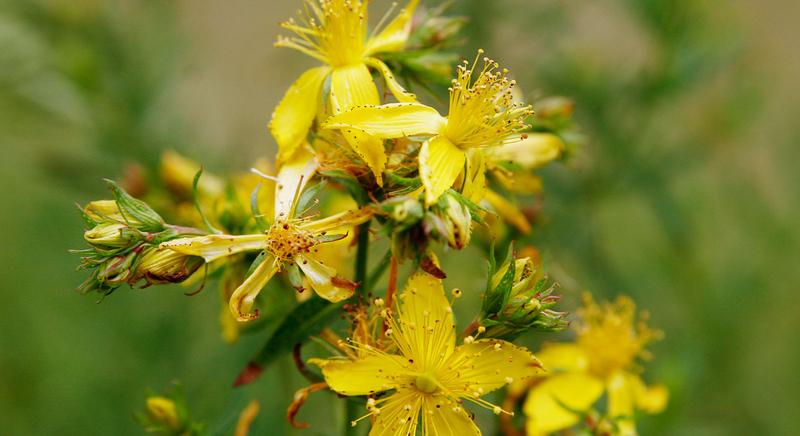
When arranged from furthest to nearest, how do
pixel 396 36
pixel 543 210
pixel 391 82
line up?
pixel 543 210 → pixel 396 36 → pixel 391 82

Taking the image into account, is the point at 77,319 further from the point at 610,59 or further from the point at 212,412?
the point at 610,59

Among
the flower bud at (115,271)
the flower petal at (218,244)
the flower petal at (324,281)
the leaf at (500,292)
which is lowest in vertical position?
the flower bud at (115,271)

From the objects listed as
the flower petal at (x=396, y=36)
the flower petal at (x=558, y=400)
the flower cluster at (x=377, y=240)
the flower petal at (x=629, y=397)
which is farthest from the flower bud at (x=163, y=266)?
the flower petal at (x=629, y=397)

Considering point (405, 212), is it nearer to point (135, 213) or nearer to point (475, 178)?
point (475, 178)

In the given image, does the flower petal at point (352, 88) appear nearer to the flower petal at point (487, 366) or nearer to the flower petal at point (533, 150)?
the flower petal at point (533, 150)

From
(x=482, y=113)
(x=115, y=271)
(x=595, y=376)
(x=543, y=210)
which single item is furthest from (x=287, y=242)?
(x=543, y=210)

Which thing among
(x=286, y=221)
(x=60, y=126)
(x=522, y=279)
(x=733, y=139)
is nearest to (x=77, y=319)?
(x=60, y=126)

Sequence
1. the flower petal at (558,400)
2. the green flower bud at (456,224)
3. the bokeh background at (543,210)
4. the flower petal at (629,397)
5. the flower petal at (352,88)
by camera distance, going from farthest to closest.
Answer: the bokeh background at (543,210) → the flower petal at (629,397) → the flower petal at (558,400) → the flower petal at (352,88) → the green flower bud at (456,224)
